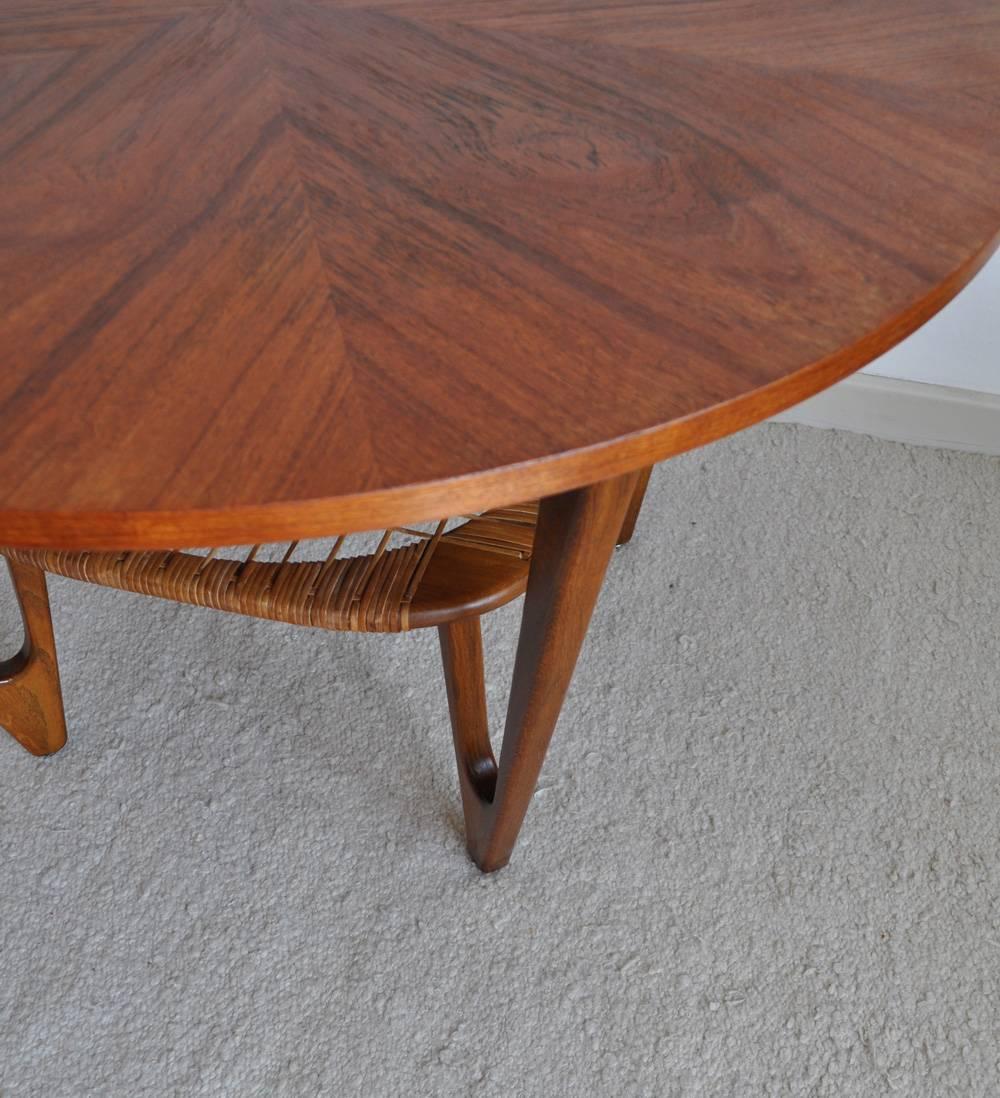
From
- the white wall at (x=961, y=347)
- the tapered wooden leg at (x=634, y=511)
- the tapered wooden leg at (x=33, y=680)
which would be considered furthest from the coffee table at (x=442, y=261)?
the white wall at (x=961, y=347)

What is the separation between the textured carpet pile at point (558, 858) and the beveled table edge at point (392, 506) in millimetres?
602

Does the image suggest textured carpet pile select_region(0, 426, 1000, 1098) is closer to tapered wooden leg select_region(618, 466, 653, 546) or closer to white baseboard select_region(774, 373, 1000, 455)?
tapered wooden leg select_region(618, 466, 653, 546)

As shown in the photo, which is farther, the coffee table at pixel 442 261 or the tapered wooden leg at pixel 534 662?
the tapered wooden leg at pixel 534 662

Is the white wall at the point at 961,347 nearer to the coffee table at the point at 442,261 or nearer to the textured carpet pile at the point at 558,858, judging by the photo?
the textured carpet pile at the point at 558,858

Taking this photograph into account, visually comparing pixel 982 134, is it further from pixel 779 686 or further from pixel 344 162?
pixel 779 686

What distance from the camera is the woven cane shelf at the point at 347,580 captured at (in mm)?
725

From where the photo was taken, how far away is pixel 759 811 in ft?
3.33

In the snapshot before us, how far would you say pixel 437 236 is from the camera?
529mm

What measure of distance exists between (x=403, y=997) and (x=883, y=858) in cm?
46

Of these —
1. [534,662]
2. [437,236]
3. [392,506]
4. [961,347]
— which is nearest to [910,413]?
[961,347]

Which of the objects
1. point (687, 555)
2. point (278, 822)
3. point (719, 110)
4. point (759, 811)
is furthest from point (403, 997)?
point (719, 110)

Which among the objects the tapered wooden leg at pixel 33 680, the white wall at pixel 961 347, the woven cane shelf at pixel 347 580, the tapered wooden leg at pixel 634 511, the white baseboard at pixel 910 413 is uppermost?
the woven cane shelf at pixel 347 580

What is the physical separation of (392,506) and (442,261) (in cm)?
16

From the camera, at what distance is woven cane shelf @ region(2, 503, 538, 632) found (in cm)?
72
